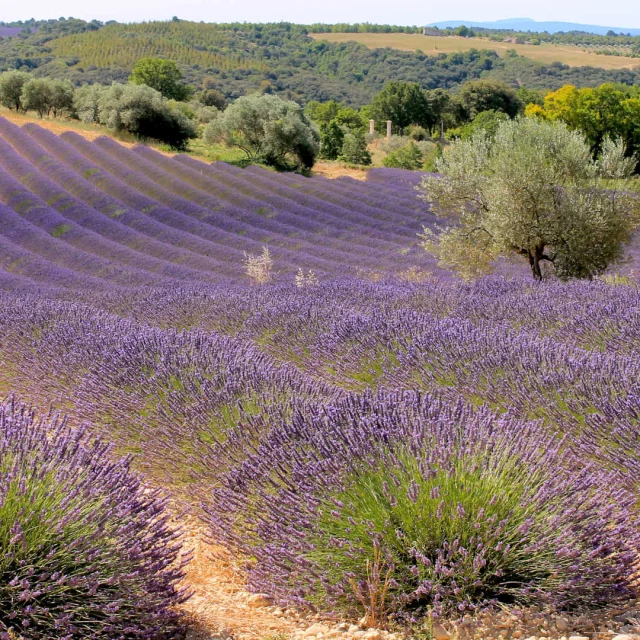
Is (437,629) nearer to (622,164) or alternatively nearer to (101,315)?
(101,315)

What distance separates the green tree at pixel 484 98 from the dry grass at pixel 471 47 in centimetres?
5828

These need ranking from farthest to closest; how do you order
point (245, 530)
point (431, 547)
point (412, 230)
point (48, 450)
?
point (412, 230), point (245, 530), point (48, 450), point (431, 547)

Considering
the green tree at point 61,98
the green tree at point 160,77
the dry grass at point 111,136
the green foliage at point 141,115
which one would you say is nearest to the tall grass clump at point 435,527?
the dry grass at point 111,136

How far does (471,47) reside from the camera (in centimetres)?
12706

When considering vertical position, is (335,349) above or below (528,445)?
below

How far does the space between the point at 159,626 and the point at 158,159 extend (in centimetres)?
2445

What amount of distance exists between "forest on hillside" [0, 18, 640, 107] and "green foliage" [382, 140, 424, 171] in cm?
3885

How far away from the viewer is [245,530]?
257cm

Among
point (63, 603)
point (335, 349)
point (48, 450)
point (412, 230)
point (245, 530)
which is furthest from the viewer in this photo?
point (412, 230)

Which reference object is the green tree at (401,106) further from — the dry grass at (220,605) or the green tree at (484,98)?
the dry grass at (220,605)

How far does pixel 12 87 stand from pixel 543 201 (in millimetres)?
27579

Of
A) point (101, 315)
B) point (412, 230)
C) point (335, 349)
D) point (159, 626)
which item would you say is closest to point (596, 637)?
point (159, 626)

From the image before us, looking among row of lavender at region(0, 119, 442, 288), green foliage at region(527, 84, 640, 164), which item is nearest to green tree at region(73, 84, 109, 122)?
row of lavender at region(0, 119, 442, 288)

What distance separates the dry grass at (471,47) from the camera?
10950 cm
